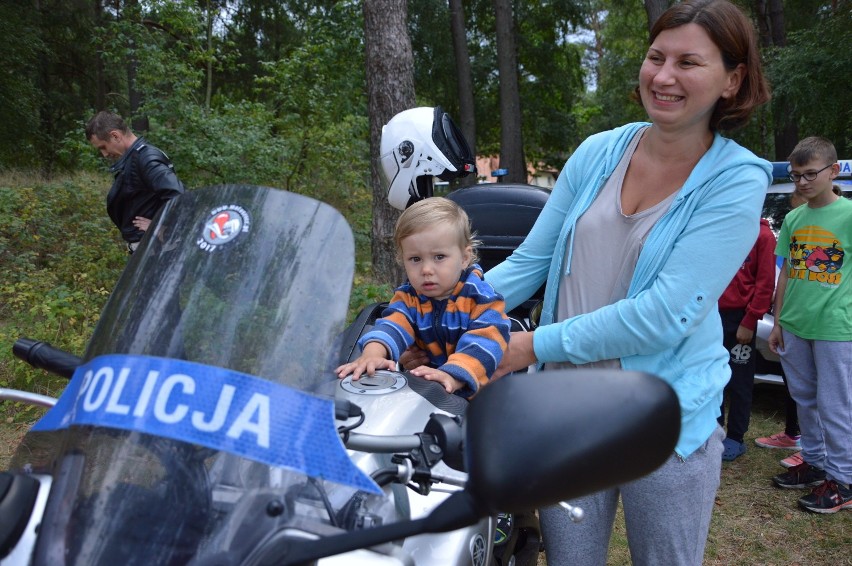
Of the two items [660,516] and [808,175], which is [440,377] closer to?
[660,516]

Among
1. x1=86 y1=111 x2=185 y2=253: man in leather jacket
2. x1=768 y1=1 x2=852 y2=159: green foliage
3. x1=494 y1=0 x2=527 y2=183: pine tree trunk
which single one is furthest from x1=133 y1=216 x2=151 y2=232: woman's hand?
x1=494 y1=0 x2=527 y2=183: pine tree trunk

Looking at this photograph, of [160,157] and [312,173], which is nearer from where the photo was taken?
[160,157]

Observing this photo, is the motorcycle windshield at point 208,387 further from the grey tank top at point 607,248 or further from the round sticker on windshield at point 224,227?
the grey tank top at point 607,248

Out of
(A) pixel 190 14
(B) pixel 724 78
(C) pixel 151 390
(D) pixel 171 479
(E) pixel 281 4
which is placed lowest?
(D) pixel 171 479

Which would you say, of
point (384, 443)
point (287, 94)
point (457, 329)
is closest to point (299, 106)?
point (287, 94)

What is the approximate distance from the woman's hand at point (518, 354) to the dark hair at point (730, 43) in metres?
0.76

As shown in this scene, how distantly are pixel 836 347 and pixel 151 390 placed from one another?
4101 millimetres

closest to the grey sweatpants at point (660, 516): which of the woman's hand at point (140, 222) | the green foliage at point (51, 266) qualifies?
the green foliage at point (51, 266)

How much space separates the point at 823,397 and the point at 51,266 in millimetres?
7983

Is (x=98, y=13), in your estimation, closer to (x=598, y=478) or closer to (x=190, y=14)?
(x=190, y=14)

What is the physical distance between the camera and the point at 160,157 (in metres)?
5.53

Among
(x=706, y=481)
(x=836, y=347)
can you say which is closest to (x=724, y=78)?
(x=706, y=481)

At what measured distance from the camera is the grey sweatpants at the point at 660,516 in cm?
185

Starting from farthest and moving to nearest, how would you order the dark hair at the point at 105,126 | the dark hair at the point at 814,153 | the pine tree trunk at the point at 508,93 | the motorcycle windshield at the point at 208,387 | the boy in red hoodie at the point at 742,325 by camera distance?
the pine tree trunk at the point at 508,93 < the dark hair at the point at 105,126 < the boy in red hoodie at the point at 742,325 < the dark hair at the point at 814,153 < the motorcycle windshield at the point at 208,387
